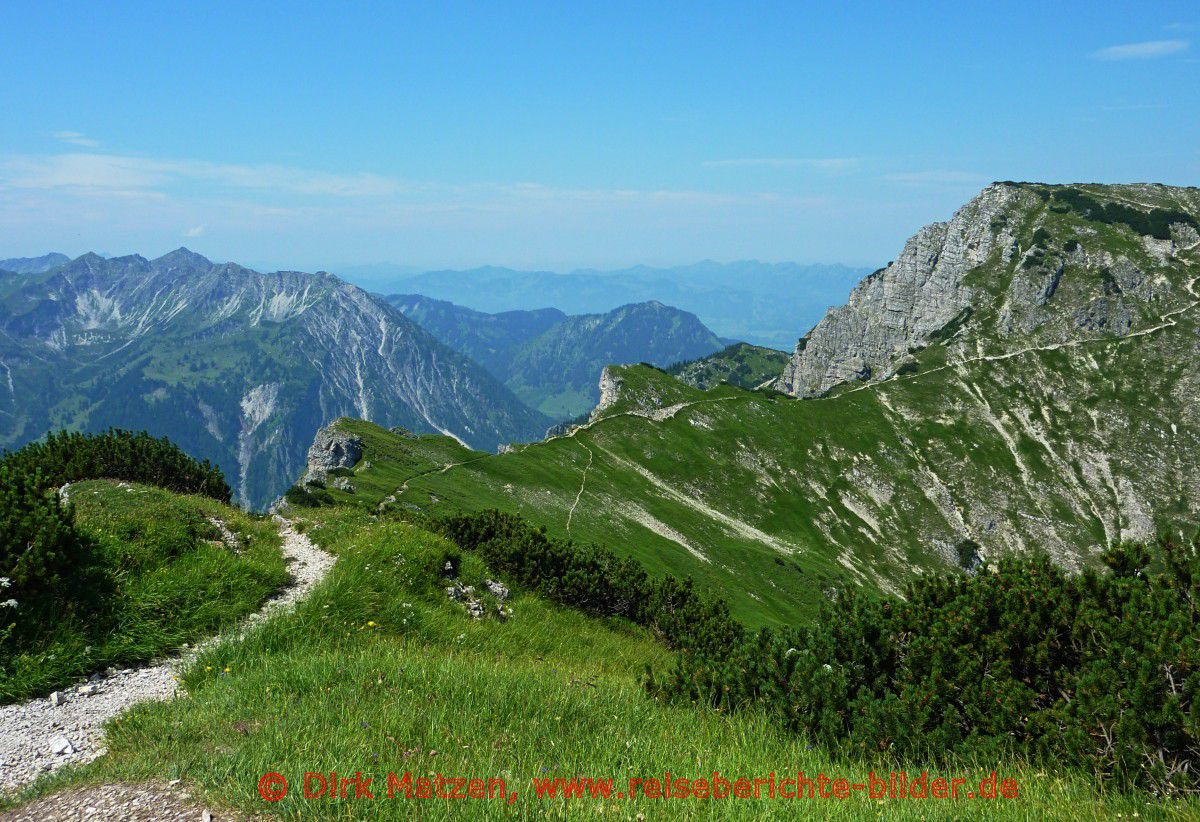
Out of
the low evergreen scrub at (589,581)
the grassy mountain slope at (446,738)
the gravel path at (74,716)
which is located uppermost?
the grassy mountain slope at (446,738)

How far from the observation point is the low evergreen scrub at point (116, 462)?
61.4 ft

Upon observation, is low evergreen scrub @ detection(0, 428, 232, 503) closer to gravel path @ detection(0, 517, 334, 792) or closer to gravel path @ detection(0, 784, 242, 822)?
gravel path @ detection(0, 517, 334, 792)

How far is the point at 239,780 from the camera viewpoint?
19.6ft

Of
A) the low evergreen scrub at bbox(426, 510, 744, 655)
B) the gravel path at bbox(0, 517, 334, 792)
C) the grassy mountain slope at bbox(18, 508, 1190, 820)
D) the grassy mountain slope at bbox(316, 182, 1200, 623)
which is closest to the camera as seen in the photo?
the grassy mountain slope at bbox(18, 508, 1190, 820)

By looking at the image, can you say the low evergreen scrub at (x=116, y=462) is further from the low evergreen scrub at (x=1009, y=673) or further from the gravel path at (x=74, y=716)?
the low evergreen scrub at (x=1009, y=673)

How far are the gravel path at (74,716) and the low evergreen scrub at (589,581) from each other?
7202 mm

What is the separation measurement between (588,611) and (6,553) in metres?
12.1

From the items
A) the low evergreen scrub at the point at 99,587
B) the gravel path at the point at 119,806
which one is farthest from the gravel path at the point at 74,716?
the gravel path at the point at 119,806

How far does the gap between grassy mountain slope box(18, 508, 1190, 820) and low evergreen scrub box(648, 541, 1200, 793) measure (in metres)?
0.46

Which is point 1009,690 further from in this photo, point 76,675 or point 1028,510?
point 1028,510

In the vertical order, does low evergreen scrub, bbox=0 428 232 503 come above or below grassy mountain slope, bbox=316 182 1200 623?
above

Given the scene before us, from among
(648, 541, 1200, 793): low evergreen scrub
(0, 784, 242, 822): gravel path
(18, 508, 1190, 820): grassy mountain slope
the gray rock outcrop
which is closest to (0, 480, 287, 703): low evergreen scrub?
(18, 508, 1190, 820): grassy mountain slope

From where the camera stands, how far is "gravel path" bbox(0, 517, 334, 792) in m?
7.77

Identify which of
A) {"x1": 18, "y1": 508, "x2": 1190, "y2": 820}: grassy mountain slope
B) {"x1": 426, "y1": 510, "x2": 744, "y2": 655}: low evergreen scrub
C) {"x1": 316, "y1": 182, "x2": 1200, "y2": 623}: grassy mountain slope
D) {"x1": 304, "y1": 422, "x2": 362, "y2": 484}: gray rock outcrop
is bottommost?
{"x1": 316, "y1": 182, "x2": 1200, "y2": 623}: grassy mountain slope
